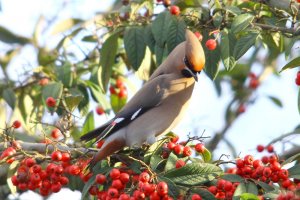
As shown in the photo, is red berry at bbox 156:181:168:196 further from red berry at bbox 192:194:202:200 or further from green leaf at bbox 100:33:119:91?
green leaf at bbox 100:33:119:91

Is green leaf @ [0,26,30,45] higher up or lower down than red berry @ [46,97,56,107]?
lower down

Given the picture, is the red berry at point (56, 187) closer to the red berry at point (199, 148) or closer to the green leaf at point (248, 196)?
the red berry at point (199, 148)

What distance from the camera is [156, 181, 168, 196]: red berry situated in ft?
11.0

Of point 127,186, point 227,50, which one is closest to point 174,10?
point 227,50

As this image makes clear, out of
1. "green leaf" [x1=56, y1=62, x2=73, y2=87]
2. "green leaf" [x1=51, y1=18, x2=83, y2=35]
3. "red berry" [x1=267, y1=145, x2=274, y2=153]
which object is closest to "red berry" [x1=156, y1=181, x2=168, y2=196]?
"red berry" [x1=267, y1=145, x2=274, y2=153]

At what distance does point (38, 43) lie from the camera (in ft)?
22.0

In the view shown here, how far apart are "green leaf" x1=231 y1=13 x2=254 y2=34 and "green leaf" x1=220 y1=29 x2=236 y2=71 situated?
17 cm

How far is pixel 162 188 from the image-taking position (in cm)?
336

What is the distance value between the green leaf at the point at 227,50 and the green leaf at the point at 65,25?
212cm

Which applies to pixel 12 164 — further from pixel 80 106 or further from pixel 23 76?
pixel 23 76

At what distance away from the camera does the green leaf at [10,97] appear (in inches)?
203

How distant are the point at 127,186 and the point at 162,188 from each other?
42cm

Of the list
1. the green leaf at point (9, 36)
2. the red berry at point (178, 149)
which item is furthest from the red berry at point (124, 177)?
the green leaf at point (9, 36)

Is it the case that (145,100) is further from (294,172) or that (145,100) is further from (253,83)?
(253,83)
